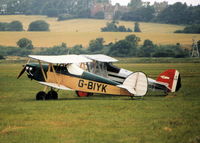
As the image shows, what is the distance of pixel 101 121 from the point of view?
14.9 meters

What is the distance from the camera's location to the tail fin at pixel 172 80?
2211cm

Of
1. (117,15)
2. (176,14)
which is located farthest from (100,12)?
(176,14)

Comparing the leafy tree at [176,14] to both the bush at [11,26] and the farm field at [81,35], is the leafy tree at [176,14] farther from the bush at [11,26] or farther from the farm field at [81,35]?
the bush at [11,26]

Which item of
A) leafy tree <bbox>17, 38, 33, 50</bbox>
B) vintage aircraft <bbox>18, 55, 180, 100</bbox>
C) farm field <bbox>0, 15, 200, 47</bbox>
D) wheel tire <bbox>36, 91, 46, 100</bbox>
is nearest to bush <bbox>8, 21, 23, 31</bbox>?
farm field <bbox>0, 15, 200, 47</bbox>

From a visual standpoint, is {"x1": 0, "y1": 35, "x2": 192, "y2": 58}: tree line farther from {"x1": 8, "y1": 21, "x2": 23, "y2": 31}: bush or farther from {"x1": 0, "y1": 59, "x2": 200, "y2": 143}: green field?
{"x1": 0, "y1": 59, "x2": 200, "y2": 143}: green field

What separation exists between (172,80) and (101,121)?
7904 millimetres

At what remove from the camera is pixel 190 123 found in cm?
1427

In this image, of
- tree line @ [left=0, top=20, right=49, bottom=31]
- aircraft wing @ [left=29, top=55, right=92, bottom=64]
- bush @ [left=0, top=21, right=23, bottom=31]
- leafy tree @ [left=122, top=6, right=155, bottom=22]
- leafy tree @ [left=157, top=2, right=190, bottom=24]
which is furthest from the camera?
leafy tree @ [left=122, top=6, right=155, bottom=22]

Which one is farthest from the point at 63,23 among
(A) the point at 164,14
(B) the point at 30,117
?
(B) the point at 30,117

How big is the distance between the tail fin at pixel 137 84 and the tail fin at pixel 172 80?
2.99m

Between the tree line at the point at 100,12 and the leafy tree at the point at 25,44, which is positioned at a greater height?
the leafy tree at the point at 25,44

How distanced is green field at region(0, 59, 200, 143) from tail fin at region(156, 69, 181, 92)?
1049 millimetres

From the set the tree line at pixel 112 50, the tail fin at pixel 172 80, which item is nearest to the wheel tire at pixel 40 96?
the tail fin at pixel 172 80

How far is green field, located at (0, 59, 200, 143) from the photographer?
1255 centimetres
